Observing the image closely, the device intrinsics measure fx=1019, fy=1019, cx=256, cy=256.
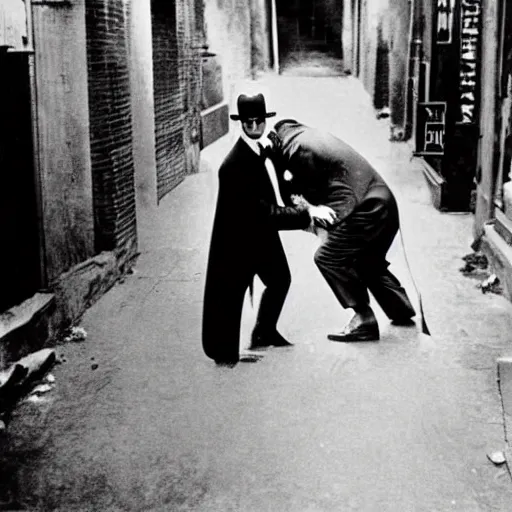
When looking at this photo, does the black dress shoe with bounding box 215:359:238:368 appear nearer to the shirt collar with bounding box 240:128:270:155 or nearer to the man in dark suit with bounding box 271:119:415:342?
the man in dark suit with bounding box 271:119:415:342

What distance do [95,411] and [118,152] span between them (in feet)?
11.6

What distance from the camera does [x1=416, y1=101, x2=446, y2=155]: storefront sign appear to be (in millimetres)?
10719

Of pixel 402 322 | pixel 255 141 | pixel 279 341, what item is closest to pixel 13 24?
pixel 255 141

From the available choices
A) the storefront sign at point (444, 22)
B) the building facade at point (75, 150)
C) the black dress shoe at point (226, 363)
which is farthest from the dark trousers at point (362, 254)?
the storefront sign at point (444, 22)

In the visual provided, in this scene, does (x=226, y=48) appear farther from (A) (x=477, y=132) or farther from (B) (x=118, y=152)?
(B) (x=118, y=152)

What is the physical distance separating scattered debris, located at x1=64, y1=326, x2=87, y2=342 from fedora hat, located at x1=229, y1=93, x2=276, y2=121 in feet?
7.39

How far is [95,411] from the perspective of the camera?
6.42 metres

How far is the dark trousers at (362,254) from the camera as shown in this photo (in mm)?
7344

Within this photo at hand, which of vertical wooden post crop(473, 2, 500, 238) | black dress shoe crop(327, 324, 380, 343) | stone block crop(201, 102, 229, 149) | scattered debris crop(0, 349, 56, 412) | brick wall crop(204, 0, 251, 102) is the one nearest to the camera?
scattered debris crop(0, 349, 56, 412)

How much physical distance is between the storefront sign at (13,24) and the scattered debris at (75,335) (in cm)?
219

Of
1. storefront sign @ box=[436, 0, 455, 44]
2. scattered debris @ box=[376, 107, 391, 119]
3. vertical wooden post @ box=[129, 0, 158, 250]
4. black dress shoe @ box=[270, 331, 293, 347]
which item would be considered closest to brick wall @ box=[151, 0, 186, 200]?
vertical wooden post @ box=[129, 0, 158, 250]

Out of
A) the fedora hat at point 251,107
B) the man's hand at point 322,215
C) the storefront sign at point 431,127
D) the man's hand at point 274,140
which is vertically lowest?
the man's hand at point 322,215

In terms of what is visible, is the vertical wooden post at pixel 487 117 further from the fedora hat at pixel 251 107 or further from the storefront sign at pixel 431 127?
the fedora hat at pixel 251 107

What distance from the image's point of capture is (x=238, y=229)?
6.93 m
